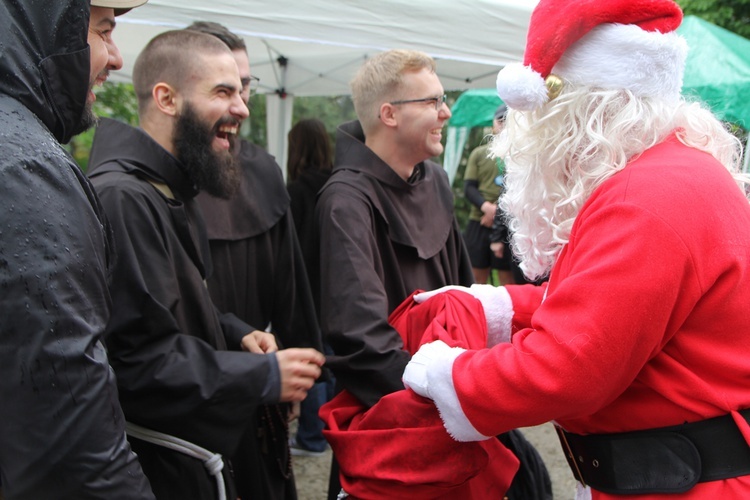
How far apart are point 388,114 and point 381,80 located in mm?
163

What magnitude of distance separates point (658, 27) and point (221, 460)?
161cm

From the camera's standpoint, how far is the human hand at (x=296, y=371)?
195 centimetres

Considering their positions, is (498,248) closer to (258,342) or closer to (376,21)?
(376,21)

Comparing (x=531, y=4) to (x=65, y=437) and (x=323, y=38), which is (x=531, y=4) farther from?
(x=65, y=437)

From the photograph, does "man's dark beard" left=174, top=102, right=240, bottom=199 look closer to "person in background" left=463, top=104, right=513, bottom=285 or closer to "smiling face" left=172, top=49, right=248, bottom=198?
"smiling face" left=172, top=49, right=248, bottom=198

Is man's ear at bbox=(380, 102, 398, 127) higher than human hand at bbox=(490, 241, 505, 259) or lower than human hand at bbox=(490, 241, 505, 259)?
higher

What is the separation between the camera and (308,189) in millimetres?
4066

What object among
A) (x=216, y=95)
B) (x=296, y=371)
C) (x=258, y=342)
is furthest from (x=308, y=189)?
(x=296, y=371)

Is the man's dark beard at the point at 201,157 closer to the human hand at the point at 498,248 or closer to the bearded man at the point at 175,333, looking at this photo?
the bearded man at the point at 175,333

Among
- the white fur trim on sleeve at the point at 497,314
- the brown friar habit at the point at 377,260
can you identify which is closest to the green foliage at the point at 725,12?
the brown friar habit at the point at 377,260

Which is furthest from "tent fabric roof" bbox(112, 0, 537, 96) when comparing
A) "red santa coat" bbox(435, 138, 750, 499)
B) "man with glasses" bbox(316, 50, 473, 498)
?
"red santa coat" bbox(435, 138, 750, 499)

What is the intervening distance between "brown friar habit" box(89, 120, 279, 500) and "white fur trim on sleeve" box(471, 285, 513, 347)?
636 millimetres

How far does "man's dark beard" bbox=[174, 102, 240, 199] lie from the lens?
2.32 meters

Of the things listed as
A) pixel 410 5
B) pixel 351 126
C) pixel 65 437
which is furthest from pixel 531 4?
pixel 65 437
